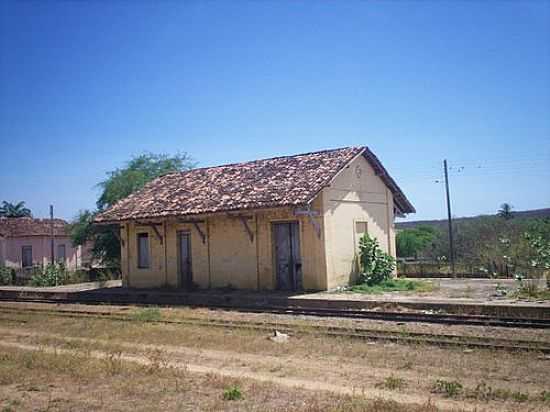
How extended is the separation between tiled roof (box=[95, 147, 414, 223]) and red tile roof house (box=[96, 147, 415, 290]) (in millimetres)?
58

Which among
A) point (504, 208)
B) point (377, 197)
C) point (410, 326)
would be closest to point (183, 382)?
point (410, 326)

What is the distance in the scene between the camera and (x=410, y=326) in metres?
12.4

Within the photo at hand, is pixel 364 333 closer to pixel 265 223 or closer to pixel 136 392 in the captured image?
pixel 136 392

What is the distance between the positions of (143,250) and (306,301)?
9.52 m

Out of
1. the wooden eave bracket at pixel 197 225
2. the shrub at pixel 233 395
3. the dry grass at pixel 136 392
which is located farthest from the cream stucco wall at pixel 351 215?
the shrub at pixel 233 395

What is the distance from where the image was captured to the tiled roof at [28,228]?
43.5 meters

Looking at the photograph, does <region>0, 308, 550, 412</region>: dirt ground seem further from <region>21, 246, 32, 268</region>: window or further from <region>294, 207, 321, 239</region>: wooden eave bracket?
<region>21, 246, 32, 268</region>: window

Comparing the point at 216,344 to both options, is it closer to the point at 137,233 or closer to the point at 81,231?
the point at 137,233

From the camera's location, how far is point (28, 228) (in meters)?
44.4

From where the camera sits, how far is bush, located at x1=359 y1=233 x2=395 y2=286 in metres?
20.3

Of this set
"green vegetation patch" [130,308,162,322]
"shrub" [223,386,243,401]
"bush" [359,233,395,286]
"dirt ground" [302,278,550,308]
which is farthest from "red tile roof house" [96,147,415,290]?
"shrub" [223,386,243,401]

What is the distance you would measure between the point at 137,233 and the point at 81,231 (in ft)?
38.8

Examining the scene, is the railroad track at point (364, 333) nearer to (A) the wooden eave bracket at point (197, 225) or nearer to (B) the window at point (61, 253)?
(A) the wooden eave bracket at point (197, 225)

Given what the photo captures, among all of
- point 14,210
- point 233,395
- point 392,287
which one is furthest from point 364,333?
point 14,210
